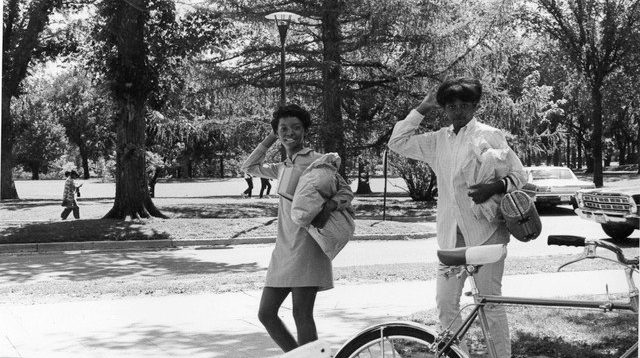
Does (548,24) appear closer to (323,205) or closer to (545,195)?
(545,195)

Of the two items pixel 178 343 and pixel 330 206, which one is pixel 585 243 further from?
pixel 178 343

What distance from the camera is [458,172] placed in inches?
165

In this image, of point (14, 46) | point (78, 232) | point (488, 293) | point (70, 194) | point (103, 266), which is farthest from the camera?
point (14, 46)

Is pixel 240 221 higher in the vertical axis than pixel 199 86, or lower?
lower

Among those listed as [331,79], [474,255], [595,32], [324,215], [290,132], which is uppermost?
[595,32]

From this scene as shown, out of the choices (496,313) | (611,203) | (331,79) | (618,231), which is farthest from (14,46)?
(496,313)

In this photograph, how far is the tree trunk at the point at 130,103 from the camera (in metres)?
18.2

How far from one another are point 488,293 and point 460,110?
3.35 feet

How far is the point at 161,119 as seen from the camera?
25.4 m

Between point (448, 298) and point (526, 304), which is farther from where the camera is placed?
point (448, 298)

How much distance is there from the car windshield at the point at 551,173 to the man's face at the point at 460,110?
21827mm

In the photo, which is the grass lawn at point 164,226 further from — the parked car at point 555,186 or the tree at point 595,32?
the tree at point 595,32

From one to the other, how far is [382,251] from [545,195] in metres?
11.0

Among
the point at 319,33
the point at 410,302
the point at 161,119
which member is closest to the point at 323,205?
the point at 410,302
